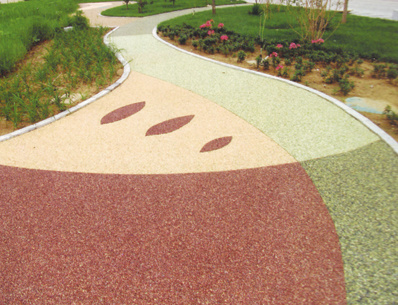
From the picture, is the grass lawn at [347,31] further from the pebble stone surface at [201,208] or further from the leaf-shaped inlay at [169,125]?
the leaf-shaped inlay at [169,125]

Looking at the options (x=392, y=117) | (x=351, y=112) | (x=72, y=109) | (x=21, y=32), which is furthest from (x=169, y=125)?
(x=21, y=32)

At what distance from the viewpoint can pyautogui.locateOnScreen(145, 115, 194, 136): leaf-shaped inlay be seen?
4.61m

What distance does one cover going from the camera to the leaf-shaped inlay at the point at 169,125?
15.1ft

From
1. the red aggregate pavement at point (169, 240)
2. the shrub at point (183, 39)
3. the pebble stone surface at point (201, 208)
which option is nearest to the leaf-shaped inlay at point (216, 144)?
the pebble stone surface at point (201, 208)

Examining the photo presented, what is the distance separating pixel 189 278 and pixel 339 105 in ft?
13.6

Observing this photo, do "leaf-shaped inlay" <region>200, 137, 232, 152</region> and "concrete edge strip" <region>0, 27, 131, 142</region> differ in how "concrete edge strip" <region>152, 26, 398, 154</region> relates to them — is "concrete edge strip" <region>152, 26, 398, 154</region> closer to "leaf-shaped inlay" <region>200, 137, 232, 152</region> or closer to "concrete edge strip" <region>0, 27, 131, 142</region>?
"leaf-shaped inlay" <region>200, 137, 232, 152</region>

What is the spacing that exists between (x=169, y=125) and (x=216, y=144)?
961 millimetres

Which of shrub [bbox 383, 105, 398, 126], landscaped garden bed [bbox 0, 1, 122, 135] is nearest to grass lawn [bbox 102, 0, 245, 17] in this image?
landscaped garden bed [bbox 0, 1, 122, 135]

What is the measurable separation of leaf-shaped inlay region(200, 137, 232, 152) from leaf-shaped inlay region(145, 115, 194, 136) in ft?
2.35

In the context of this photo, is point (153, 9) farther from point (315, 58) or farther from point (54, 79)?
point (315, 58)

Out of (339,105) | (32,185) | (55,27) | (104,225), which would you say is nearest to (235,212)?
(104,225)

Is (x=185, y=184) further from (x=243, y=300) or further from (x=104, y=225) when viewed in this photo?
(x=243, y=300)

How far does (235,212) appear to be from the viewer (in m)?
3.01

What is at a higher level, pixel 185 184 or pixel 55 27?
pixel 55 27
